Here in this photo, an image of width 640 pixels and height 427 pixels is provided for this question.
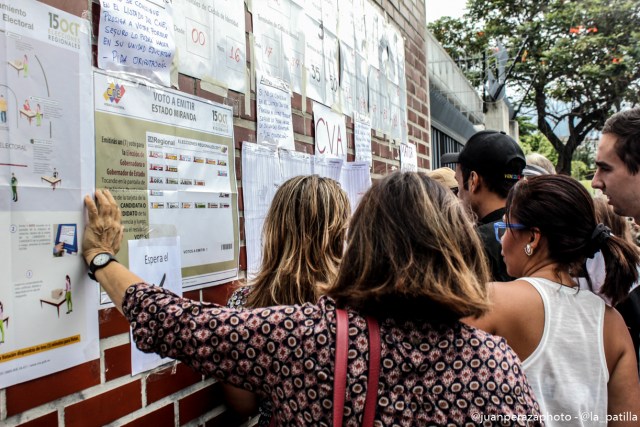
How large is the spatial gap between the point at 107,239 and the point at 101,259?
0.08 metres

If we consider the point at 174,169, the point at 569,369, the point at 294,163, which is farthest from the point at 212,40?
the point at 569,369

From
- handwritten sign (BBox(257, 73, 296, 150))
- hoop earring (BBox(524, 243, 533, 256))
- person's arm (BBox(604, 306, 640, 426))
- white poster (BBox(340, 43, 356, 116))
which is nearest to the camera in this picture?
person's arm (BBox(604, 306, 640, 426))

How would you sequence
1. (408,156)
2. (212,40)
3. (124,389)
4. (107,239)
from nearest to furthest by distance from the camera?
(107,239), (124,389), (212,40), (408,156)

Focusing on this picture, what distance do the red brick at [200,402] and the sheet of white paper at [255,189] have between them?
459mm

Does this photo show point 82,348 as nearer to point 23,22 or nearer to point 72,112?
point 72,112

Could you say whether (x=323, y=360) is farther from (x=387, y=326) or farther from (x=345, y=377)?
(x=387, y=326)

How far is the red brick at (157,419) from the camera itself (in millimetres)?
1582

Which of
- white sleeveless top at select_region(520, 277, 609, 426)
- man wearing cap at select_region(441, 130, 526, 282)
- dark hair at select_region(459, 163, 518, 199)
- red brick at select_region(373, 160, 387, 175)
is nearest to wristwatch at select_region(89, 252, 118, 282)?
white sleeveless top at select_region(520, 277, 609, 426)

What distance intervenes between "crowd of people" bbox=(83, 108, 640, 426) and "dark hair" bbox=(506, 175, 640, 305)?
0.11 metres

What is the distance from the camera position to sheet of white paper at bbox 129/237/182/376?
5.18 feet

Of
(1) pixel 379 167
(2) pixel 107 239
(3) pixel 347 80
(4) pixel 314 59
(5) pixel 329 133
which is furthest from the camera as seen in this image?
(1) pixel 379 167

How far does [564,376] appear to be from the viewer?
1806 millimetres

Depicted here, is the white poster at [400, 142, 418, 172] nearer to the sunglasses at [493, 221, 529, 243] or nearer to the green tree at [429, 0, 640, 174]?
the sunglasses at [493, 221, 529, 243]

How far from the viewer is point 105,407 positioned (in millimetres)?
1472
